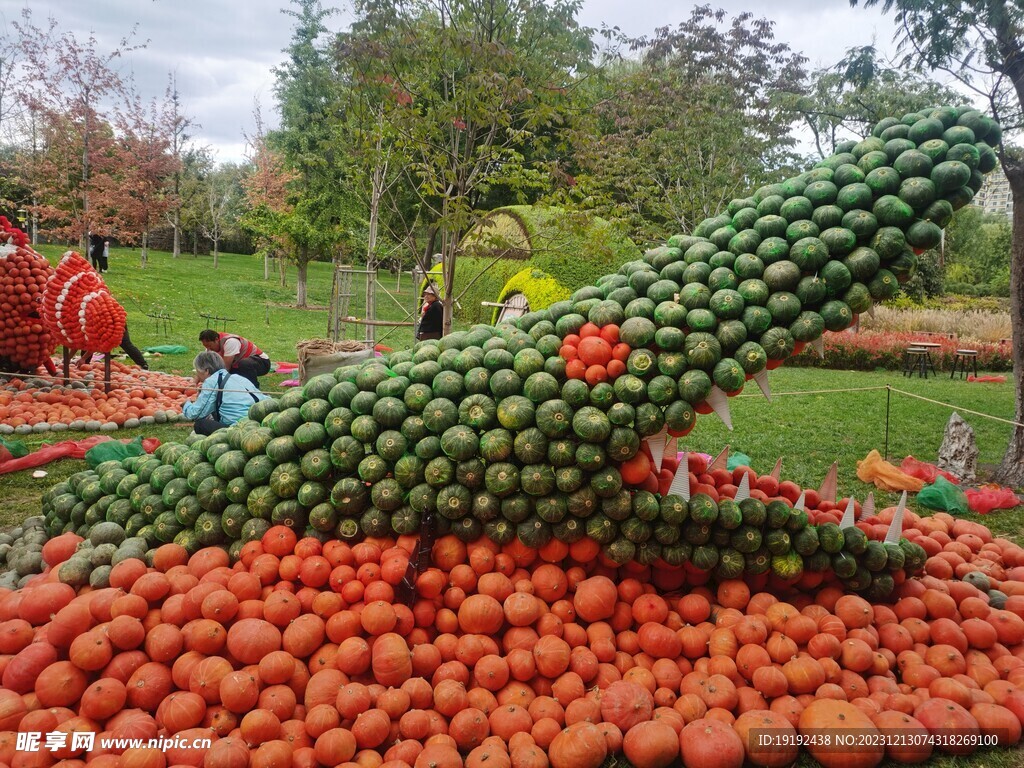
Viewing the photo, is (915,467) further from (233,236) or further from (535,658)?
(233,236)

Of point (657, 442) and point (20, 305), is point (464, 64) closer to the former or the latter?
point (657, 442)

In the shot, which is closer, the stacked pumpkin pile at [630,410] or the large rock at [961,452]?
the stacked pumpkin pile at [630,410]

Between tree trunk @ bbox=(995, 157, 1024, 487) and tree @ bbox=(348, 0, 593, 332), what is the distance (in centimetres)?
549

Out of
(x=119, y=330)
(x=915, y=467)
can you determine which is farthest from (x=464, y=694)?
(x=119, y=330)

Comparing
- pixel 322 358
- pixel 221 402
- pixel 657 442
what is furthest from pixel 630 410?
pixel 322 358

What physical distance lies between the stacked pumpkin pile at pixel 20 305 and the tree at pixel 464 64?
5.74 metres

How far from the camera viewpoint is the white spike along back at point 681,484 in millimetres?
3479

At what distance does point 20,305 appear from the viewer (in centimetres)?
853

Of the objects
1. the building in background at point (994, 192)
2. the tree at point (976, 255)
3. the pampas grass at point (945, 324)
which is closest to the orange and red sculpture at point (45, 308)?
the building in background at point (994, 192)

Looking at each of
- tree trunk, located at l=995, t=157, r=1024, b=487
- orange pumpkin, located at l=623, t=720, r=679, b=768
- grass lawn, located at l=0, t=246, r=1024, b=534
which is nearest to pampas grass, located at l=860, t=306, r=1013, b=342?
grass lawn, located at l=0, t=246, r=1024, b=534

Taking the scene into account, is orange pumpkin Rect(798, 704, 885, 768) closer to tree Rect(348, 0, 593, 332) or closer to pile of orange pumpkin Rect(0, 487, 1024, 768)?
pile of orange pumpkin Rect(0, 487, 1024, 768)

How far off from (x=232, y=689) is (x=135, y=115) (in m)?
27.9

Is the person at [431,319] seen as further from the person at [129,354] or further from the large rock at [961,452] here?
the large rock at [961,452]

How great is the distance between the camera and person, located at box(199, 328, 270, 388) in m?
7.27
